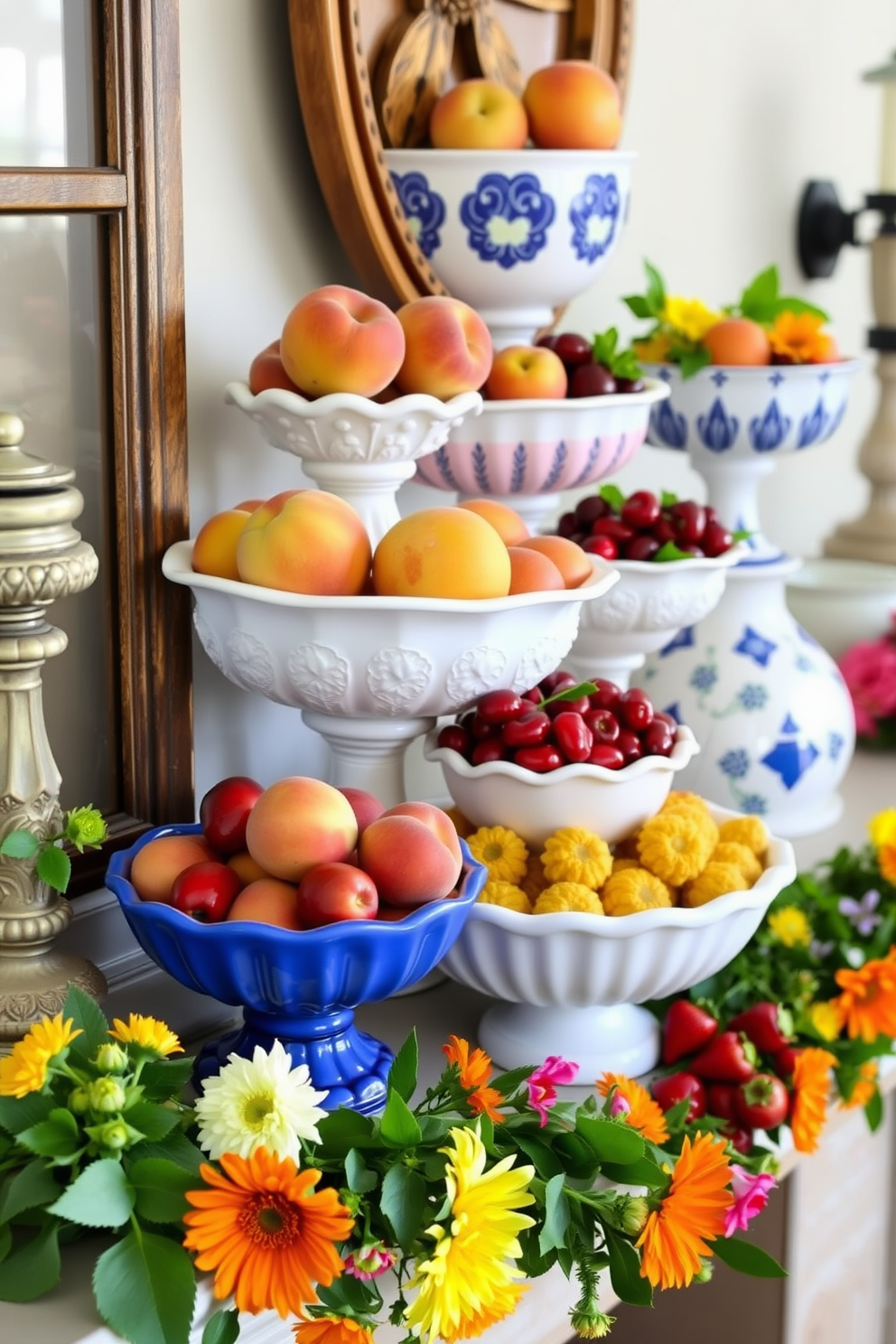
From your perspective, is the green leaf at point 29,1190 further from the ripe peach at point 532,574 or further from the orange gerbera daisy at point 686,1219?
the ripe peach at point 532,574

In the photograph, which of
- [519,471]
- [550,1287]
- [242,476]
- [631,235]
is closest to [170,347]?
[242,476]

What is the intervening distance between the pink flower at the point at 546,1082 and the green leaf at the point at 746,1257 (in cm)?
9

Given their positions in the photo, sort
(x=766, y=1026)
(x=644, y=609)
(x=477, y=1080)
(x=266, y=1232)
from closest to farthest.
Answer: (x=266, y=1232), (x=477, y=1080), (x=766, y=1026), (x=644, y=609)

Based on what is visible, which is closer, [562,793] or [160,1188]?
[160,1188]

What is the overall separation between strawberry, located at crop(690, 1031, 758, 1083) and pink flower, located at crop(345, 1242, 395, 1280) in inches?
12.6

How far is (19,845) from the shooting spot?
71cm

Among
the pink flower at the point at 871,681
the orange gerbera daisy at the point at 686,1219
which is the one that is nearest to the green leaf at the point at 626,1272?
the orange gerbera daisy at the point at 686,1219

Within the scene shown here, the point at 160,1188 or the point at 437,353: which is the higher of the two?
the point at 437,353

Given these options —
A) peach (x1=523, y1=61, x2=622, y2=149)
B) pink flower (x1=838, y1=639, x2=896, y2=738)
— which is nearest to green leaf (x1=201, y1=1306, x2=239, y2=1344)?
peach (x1=523, y1=61, x2=622, y2=149)

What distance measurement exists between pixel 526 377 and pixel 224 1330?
578 millimetres

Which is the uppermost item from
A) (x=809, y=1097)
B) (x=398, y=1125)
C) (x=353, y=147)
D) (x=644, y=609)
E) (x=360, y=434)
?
(x=353, y=147)

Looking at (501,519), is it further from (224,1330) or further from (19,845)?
(224,1330)

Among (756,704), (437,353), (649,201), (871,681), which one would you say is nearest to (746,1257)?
(437,353)

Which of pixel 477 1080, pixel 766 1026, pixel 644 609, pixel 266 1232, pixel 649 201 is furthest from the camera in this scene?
pixel 649 201
